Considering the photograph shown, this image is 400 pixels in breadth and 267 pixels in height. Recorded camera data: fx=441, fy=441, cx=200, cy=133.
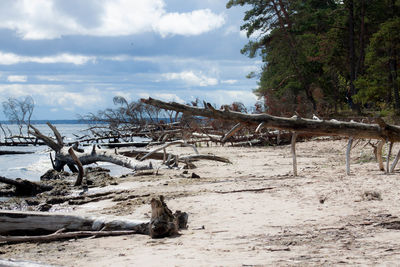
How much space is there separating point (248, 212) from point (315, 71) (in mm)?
28952

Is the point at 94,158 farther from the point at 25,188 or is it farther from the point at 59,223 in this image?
the point at 59,223

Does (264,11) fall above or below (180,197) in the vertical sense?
above

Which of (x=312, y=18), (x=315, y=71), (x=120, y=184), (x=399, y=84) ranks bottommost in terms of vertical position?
(x=120, y=184)

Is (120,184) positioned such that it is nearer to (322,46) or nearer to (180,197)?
(180,197)

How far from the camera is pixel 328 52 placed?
28141 mm

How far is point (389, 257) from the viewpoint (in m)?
3.45

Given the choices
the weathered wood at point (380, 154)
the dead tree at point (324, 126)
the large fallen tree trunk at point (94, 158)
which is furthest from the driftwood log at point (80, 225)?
the large fallen tree trunk at point (94, 158)

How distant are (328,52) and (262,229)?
83.4ft

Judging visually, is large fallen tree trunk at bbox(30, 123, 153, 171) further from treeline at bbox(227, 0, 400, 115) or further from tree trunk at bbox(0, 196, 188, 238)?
treeline at bbox(227, 0, 400, 115)

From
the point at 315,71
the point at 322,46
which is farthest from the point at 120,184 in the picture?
the point at 315,71

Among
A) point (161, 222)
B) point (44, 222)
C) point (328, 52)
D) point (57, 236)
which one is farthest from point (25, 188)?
point (328, 52)

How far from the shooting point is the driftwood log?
15.3ft

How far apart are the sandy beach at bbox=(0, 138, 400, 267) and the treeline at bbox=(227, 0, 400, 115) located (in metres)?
15.2

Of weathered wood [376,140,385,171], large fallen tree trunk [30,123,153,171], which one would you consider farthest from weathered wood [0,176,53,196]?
→ weathered wood [376,140,385,171]
